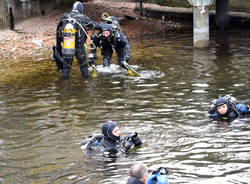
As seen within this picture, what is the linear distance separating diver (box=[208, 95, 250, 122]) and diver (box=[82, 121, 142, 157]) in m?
2.06

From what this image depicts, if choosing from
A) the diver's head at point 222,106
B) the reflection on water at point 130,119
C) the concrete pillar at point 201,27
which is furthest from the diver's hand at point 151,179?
the concrete pillar at point 201,27

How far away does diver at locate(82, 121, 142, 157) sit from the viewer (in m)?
7.59

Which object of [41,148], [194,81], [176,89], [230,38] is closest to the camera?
[41,148]

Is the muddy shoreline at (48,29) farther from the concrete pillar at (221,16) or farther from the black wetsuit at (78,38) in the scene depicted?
the black wetsuit at (78,38)

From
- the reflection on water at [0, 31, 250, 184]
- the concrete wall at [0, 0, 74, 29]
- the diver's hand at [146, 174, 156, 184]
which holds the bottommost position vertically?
the reflection on water at [0, 31, 250, 184]

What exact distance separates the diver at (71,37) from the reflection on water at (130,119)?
1.84ft

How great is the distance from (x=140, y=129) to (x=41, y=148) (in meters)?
1.89

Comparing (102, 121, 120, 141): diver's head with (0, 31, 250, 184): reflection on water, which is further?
(102, 121, 120, 141): diver's head

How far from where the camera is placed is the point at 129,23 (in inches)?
1007

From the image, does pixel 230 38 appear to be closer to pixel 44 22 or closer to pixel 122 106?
pixel 44 22

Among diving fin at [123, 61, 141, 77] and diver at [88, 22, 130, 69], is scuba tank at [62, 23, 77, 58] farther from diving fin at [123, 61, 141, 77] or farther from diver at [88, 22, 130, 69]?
diving fin at [123, 61, 141, 77]

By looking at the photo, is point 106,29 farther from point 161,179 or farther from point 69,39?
point 161,179

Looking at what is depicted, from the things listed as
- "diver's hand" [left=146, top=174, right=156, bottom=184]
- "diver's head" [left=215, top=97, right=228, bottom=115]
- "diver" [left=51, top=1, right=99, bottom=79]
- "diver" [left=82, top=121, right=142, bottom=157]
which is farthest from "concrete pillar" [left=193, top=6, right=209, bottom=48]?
"diver's hand" [left=146, top=174, right=156, bottom=184]

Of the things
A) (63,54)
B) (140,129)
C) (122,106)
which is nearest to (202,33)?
(63,54)
